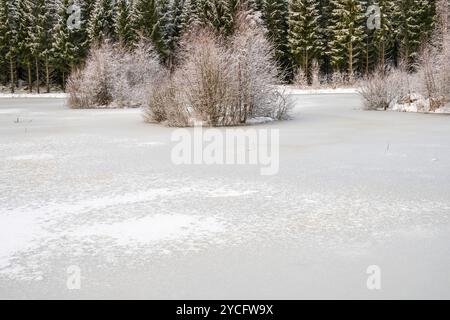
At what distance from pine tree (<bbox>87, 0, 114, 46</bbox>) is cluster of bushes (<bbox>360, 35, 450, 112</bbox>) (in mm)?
34862

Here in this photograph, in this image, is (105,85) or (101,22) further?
(101,22)

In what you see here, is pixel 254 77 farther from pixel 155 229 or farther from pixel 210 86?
pixel 155 229

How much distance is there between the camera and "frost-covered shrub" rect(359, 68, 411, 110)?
26891 millimetres

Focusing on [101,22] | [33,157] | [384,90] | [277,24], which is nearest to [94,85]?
[384,90]

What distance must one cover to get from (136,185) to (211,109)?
1083cm

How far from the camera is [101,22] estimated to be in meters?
57.7

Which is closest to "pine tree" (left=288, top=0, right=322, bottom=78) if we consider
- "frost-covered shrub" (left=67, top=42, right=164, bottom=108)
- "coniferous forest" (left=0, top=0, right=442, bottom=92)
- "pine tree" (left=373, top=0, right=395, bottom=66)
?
"coniferous forest" (left=0, top=0, right=442, bottom=92)

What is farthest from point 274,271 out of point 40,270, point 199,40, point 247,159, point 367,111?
point 367,111

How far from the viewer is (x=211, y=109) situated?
767 inches

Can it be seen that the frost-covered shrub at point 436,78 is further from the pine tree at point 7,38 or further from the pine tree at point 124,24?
the pine tree at point 7,38

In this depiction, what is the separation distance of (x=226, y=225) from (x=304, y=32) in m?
55.0

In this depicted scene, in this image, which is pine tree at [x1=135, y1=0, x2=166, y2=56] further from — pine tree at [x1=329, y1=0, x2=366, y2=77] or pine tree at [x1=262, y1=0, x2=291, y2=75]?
pine tree at [x1=329, y1=0, x2=366, y2=77]

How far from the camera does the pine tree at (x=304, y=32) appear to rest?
58.1 m

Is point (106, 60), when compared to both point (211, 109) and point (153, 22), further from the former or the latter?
point (153, 22)
